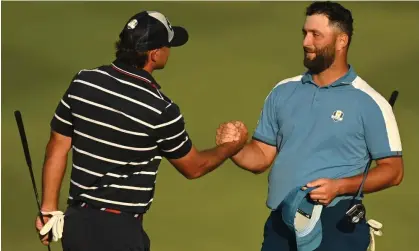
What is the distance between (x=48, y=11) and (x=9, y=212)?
4.00 m

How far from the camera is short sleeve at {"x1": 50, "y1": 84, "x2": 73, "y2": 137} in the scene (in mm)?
6605

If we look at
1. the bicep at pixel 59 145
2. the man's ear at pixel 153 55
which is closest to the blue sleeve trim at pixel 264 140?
the man's ear at pixel 153 55

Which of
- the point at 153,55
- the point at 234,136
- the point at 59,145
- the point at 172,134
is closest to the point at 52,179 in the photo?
the point at 59,145

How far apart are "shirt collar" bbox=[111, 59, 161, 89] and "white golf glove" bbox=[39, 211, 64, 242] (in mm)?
784

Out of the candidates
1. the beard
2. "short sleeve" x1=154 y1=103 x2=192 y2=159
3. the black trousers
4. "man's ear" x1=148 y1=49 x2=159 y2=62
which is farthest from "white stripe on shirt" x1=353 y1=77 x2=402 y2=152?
the black trousers

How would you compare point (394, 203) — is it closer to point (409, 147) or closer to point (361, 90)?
point (409, 147)

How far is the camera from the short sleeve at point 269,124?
711cm

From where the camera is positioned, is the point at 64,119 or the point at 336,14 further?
the point at 336,14

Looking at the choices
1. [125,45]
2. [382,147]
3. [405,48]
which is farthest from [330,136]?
[405,48]

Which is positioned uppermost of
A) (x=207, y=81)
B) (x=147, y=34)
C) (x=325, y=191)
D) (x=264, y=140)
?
(x=147, y=34)

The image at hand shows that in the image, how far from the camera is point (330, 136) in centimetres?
679

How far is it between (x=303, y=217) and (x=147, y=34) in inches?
48.3

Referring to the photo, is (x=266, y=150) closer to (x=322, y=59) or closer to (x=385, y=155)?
(x=322, y=59)

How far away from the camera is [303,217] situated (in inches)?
265
